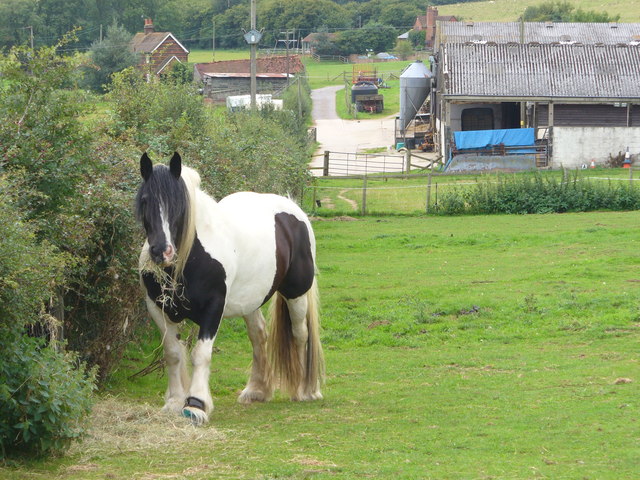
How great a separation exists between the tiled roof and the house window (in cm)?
3522

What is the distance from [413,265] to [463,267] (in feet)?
3.41

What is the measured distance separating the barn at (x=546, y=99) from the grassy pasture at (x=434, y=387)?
20.8 metres

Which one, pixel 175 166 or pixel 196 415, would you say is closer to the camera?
pixel 175 166

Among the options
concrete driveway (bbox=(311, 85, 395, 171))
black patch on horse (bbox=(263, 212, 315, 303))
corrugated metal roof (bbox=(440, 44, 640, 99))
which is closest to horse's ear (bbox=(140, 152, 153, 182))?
black patch on horse (bbox=(263, 212, 315, 303))

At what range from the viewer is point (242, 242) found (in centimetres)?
848

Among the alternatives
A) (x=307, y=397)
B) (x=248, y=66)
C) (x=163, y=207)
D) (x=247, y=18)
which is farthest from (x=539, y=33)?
(x=163, y=207)

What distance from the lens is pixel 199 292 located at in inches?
311

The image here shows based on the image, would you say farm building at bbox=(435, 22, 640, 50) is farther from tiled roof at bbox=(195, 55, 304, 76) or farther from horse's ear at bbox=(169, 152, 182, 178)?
horse's ear at bbox=(169, 152, 182, 178)

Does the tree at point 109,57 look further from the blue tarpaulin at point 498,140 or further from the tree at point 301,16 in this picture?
the tree at point 301,16

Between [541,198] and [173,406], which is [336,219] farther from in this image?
[173,406]

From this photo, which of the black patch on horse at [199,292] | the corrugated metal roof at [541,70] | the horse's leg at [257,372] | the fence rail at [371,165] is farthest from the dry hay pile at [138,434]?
the corrugated metal roof at [541,70]

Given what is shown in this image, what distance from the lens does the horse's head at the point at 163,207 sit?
288 inches

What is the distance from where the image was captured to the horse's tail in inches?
373

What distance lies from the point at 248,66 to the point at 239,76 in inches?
246
